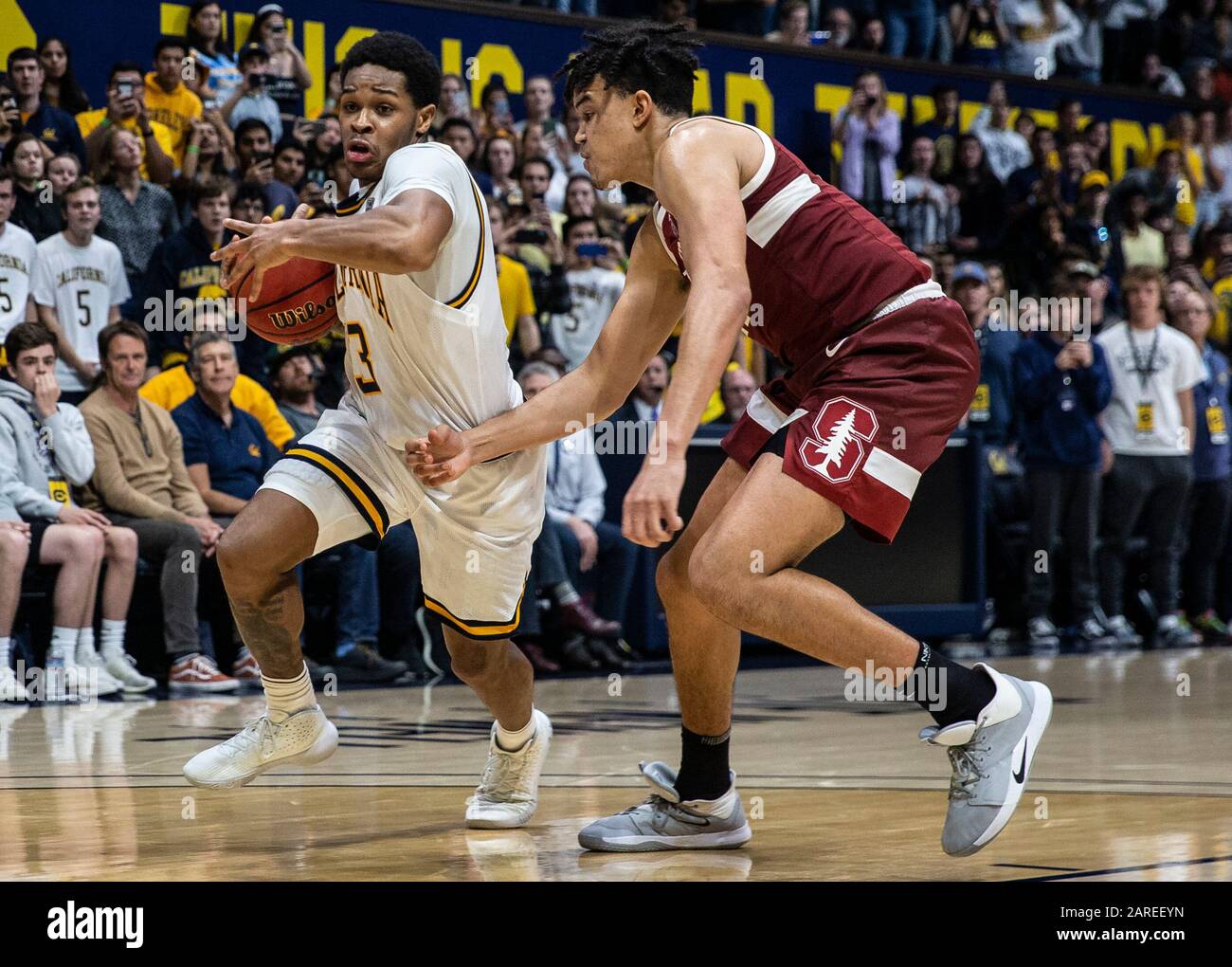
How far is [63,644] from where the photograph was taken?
7.50m

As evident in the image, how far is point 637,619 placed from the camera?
9.35 metres

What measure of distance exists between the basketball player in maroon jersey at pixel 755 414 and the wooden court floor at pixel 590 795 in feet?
0.77

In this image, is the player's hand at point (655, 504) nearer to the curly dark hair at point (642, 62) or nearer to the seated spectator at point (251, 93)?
the curly dark hair at point (642, 62)

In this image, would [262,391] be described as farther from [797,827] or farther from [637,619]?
[797,827]

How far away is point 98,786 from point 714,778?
1.88 m

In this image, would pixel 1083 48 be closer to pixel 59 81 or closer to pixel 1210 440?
pixel 1210 440

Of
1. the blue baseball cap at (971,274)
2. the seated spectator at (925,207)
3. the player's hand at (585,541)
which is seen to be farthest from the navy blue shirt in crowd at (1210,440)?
the player's hand at (585,541)

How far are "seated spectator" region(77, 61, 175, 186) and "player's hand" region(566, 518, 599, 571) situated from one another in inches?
120

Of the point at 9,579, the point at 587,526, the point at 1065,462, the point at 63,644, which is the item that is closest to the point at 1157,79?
the point at 1065,462

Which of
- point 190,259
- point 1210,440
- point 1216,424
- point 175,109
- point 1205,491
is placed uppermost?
point 175,109

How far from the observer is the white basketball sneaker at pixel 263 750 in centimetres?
398

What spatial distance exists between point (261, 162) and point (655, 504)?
6986 mm

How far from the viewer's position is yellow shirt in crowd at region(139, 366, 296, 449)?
8.70 metres
